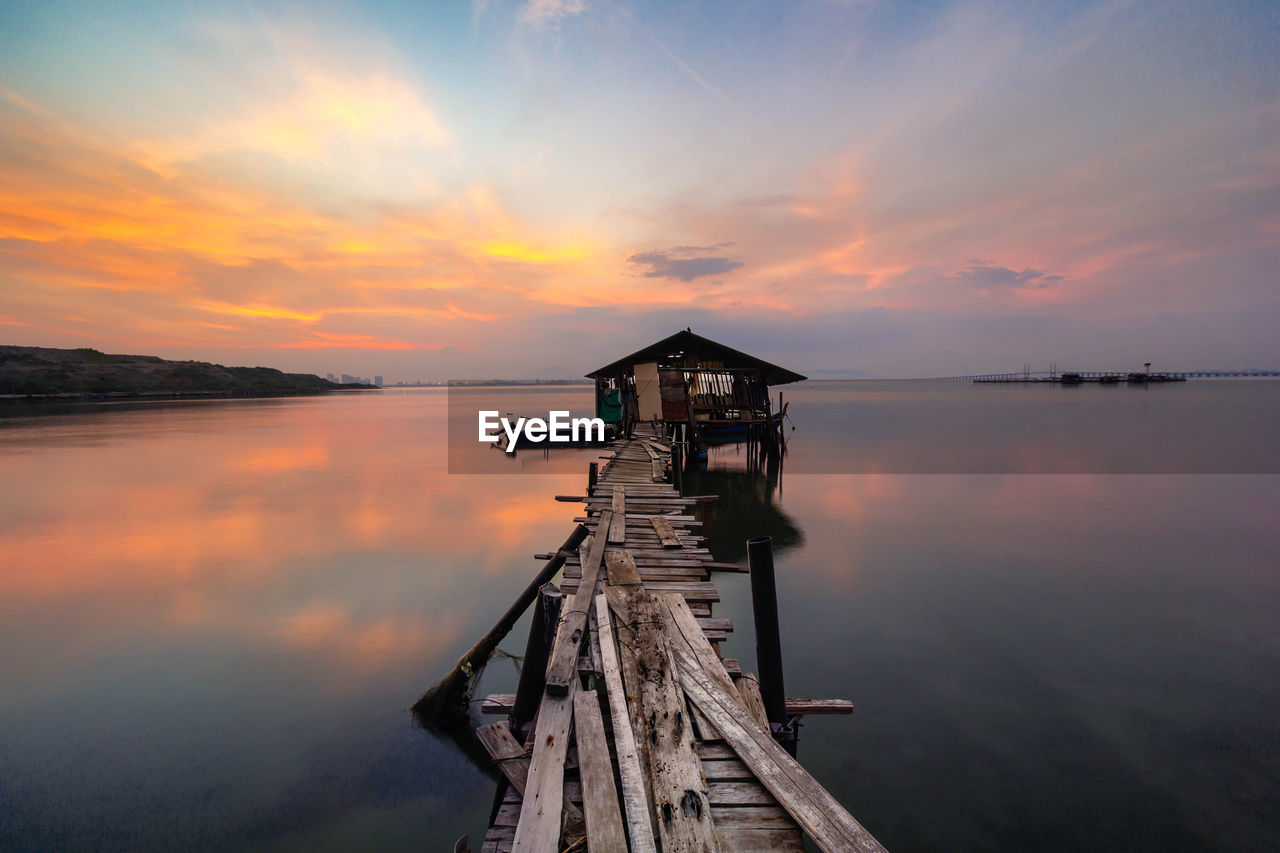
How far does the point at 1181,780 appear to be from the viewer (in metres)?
6.39

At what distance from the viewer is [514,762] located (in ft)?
15.5

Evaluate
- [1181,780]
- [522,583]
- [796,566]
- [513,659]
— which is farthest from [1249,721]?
[522,583]

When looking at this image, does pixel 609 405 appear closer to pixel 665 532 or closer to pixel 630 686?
pixel 665 532

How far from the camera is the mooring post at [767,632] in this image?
18.3 feet

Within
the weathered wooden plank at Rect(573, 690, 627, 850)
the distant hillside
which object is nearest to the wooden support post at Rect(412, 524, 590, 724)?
the weathered wooden plank at Rect(573, 690, 627, 850)

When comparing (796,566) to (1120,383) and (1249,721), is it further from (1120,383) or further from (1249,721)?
(1120,383)

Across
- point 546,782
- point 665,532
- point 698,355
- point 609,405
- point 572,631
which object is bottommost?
point 546,782

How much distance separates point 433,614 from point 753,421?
22.2m

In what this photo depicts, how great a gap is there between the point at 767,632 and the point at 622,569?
2.38 m

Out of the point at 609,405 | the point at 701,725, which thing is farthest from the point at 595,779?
the point at 609,405

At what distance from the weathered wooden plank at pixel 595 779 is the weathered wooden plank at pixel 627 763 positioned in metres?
0.08

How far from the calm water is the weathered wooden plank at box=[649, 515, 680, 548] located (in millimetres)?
2723

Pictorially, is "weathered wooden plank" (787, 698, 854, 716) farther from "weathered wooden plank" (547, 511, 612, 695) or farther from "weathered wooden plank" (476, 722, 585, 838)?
"weathered wooden plank" (476, 722, 585, 838)

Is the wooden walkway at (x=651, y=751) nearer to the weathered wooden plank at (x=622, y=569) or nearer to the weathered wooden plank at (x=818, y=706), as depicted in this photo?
the weathered wooden plank at (x=818, y=706)
